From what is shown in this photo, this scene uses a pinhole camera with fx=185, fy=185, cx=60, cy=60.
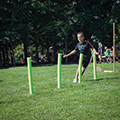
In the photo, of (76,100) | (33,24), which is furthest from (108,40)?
(76,100)

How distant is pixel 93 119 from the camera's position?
3.58 meters

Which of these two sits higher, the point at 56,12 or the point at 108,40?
the point at 56,12

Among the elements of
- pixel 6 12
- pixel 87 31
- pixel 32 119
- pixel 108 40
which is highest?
pixel 6 12

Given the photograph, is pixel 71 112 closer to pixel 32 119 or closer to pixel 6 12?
pixel 32 119

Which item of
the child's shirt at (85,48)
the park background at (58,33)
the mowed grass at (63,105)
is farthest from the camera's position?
the child's shirt at (85,48)

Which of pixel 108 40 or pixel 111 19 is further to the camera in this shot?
pixel 108 40

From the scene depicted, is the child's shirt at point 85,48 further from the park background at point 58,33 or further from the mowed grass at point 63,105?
the mowed grass at point 63,105

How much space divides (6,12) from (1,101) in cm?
2059

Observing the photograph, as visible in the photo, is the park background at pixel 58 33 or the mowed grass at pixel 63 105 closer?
the mowed grass at pixel 63 105

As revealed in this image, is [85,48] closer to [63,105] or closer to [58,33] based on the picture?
[63,105]

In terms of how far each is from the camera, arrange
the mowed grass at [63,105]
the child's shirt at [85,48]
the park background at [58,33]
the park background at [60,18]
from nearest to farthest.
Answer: the mowed grass at [63,105] < the park background at [58,33] < the child's shirt at [85,48] < the park background at [60,18]

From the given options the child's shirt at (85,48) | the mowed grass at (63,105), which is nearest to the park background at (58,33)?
the mowed grass at (63,105)

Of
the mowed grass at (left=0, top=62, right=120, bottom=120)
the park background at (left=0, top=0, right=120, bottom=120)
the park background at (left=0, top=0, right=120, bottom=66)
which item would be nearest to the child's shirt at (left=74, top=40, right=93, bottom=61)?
the park background at (left=0, top=0, right=120, bottom=120)

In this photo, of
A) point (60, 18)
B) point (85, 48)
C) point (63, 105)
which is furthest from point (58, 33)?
point (63, 105)
